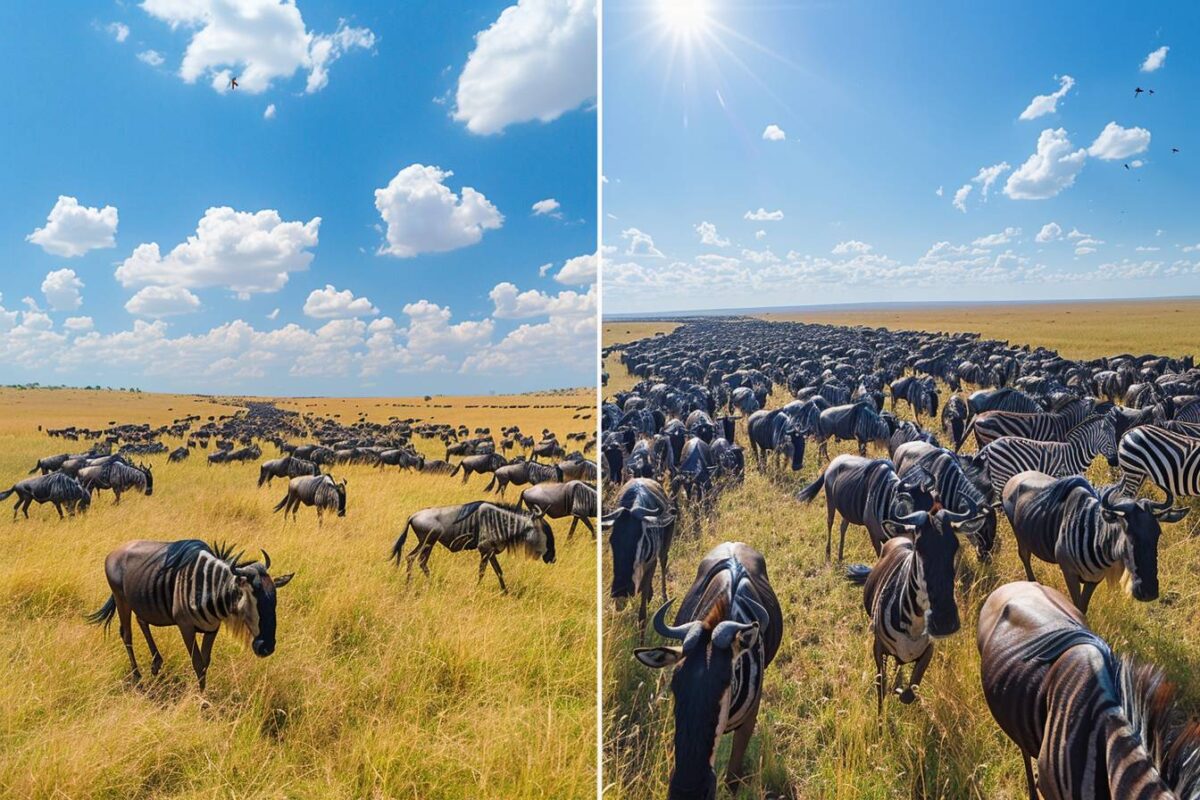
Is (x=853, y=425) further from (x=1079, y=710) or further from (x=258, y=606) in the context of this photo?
(x=258, y=606)

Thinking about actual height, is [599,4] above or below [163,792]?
above

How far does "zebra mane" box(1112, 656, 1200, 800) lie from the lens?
207 centimetres

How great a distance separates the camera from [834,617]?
582cm

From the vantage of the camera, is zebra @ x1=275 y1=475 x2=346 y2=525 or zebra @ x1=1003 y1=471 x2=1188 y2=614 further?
zebra @ x1=275 y1=475 x2=346 y2=525

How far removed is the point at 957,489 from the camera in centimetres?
689

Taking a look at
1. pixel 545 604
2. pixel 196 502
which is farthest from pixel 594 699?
pixel 196 502

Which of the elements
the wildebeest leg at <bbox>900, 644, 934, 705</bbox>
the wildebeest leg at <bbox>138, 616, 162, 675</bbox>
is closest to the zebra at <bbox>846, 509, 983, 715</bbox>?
the wildebeest leg at <bbox>900, 644, 934, 705</bbox>

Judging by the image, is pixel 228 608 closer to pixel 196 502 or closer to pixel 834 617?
pixel 834 617

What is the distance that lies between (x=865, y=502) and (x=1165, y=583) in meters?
2.66

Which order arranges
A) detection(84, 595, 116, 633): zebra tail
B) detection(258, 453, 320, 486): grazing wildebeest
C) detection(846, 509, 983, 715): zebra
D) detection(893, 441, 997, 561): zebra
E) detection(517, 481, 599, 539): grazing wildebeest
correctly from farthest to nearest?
detection(258, 453, 320, 486): grazing wildebeest < detection(517, 481, 599, 539): grazing wildebeest < detection(893, 441, 997, 561): zebra < detection(84, 595, 116, 633): zebra tail < detection(846, 509, 983, 715): zebra

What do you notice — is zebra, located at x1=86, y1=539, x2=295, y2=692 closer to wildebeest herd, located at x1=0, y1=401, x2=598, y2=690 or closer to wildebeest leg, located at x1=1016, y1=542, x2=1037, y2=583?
wildebeest herd, located at x1=0, y1=401, x2=598, y2=690

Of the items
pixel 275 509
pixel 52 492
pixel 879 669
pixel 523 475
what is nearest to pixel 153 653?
pixel 879 669

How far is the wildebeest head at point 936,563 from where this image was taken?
3580mm

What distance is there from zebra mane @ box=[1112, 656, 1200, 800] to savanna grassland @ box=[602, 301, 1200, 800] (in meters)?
1.33
